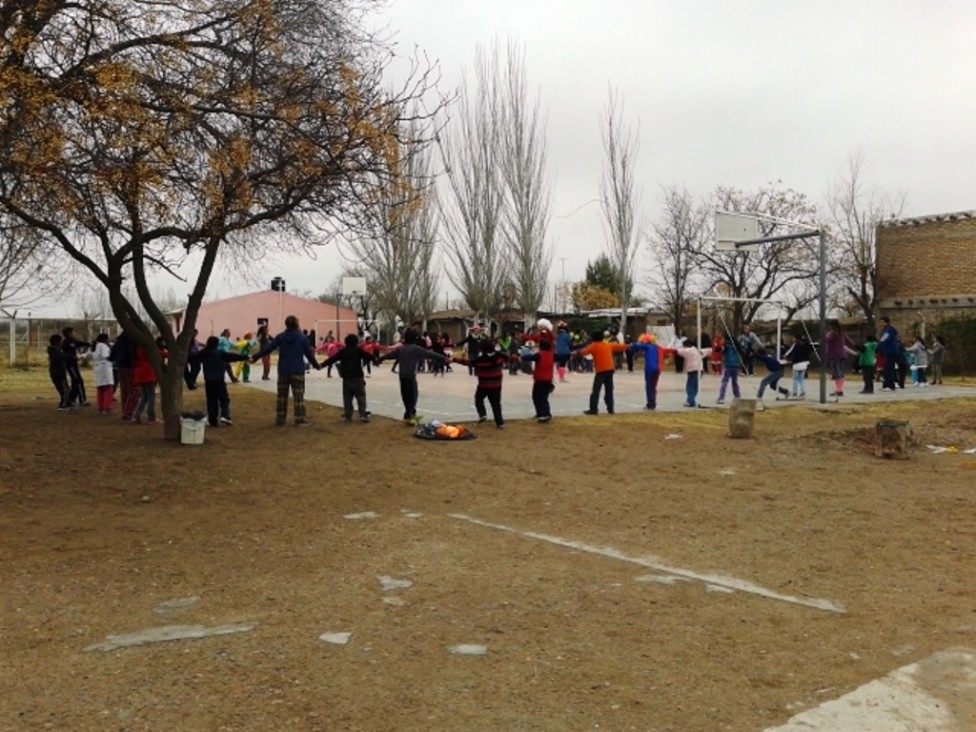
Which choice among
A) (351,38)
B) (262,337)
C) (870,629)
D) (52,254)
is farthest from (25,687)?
(262,337)

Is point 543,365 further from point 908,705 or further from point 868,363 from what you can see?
point 908,705

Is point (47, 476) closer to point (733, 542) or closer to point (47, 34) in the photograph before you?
point (47, 34)

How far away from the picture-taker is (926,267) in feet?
121

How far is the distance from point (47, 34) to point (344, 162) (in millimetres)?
3486

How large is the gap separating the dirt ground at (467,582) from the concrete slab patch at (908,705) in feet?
0.36

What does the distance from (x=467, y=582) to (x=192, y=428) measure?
7.70 m

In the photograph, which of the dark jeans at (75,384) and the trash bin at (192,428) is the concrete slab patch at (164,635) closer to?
the trash bin at (192,428)

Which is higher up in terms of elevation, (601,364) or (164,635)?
(601,364)

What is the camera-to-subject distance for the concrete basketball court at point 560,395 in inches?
730

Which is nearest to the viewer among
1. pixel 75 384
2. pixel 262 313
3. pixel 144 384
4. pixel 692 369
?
pixel 144 384

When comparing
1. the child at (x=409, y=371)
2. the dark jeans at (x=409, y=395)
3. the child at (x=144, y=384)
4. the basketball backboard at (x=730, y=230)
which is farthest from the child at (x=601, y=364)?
the child at (x=144, y=384)

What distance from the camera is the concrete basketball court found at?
730 inches

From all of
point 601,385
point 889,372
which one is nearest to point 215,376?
point 601,385

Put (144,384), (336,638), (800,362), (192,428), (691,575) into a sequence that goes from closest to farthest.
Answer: (336,638) → (691,575) → (192,428) → (144,384) → (800,362)
